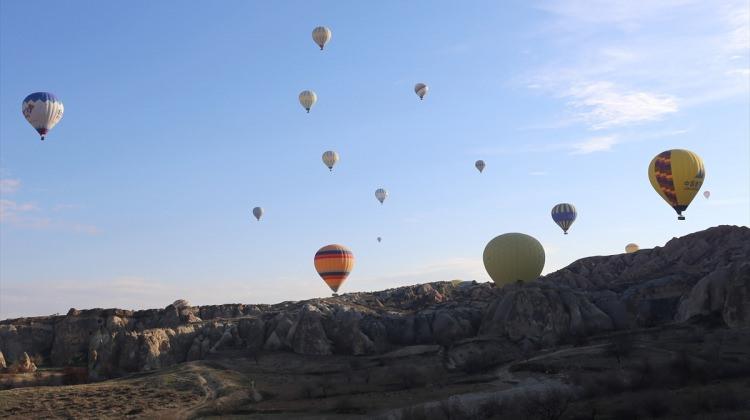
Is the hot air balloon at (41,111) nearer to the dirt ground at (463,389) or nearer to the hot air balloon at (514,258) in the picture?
the dirt ground at (463,389)

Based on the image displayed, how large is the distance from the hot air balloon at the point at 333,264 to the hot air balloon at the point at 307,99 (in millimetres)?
20685

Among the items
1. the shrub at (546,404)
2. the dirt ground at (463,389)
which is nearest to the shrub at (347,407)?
the dirt ground at (463,389)

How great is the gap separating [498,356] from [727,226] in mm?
64303

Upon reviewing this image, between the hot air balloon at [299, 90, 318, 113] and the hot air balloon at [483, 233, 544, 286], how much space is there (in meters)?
31.8

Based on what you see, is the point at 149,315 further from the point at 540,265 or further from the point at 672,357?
the point at 672,357

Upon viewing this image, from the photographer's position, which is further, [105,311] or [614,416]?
[105,311]

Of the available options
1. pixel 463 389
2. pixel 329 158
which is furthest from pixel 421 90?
pixel 463 389

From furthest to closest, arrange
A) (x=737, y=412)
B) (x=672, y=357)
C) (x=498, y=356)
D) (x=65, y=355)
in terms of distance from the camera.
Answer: (x=65, y=355) < (x=498, y=356) < (x=672, y=357) < (x=737, y=412)

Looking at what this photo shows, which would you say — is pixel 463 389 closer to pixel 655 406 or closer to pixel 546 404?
pixel 546 404

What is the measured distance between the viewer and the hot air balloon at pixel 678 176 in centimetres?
8044

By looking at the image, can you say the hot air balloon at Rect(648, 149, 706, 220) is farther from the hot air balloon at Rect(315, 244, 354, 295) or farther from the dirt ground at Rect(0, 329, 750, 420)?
the hot air balloon at Rect(315, 244, 354, 295)

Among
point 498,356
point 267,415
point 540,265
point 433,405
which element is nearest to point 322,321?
point 498,356

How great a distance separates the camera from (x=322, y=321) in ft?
274

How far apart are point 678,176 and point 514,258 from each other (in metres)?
21.5
